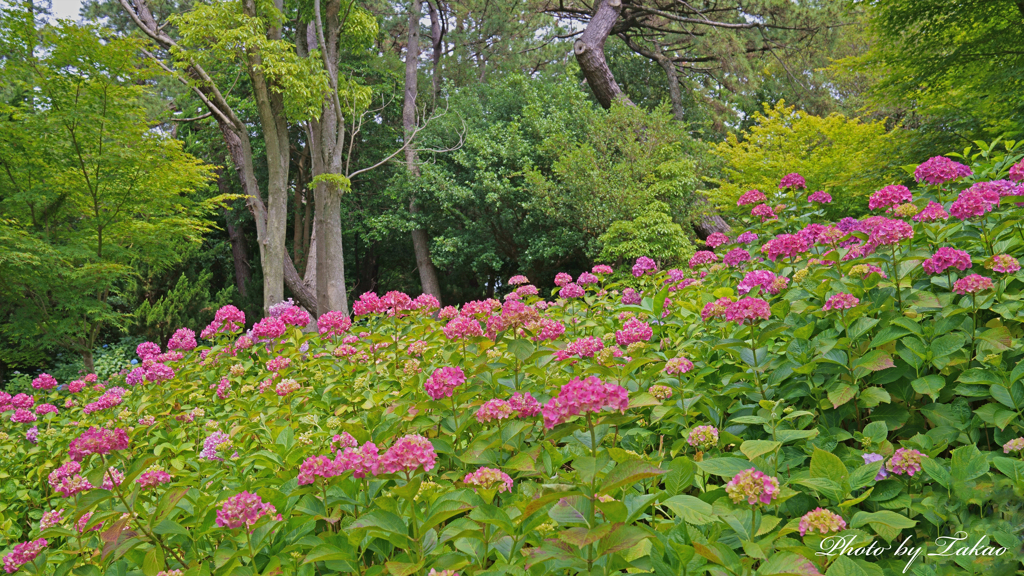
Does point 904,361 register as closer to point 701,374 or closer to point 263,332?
point 701,374

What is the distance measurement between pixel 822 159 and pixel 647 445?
9.08 metres

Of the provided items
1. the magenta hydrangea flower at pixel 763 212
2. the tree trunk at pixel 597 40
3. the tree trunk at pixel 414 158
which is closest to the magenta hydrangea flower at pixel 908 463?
the magenta hydrangea flower at pixel 763 212

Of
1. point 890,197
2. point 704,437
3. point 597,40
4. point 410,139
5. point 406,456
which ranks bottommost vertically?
point 704,437

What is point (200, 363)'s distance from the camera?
11.0 feet

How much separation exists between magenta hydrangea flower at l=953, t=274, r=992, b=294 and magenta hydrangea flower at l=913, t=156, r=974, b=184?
103cm

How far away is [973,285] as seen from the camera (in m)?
1.59

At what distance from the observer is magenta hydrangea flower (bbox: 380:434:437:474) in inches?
48.4

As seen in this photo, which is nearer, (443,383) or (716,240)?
(443,383)

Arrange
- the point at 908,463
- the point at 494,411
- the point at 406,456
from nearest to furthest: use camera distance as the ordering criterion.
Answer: the point at 406,456, the point at 908,463, the point at 494,411

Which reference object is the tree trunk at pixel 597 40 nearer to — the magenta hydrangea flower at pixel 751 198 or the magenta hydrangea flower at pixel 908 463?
the magenta hydrangea flower at pixel 751 198

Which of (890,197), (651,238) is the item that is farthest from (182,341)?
(651,238)

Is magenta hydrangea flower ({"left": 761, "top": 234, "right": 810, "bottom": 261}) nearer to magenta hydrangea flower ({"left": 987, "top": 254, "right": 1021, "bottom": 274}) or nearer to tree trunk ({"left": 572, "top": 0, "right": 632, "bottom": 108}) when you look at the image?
magenta hydrangea flower ({"left": 987, "top": 254, "right": 1021, "bottom": 274})

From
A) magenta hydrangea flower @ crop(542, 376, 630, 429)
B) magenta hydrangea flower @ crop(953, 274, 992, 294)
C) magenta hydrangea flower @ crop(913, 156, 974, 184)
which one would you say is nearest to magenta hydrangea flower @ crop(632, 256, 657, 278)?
magenta hydrangea flower @ crop(913, 156, 974, 184)

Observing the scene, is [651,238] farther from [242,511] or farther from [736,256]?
[242,511]
